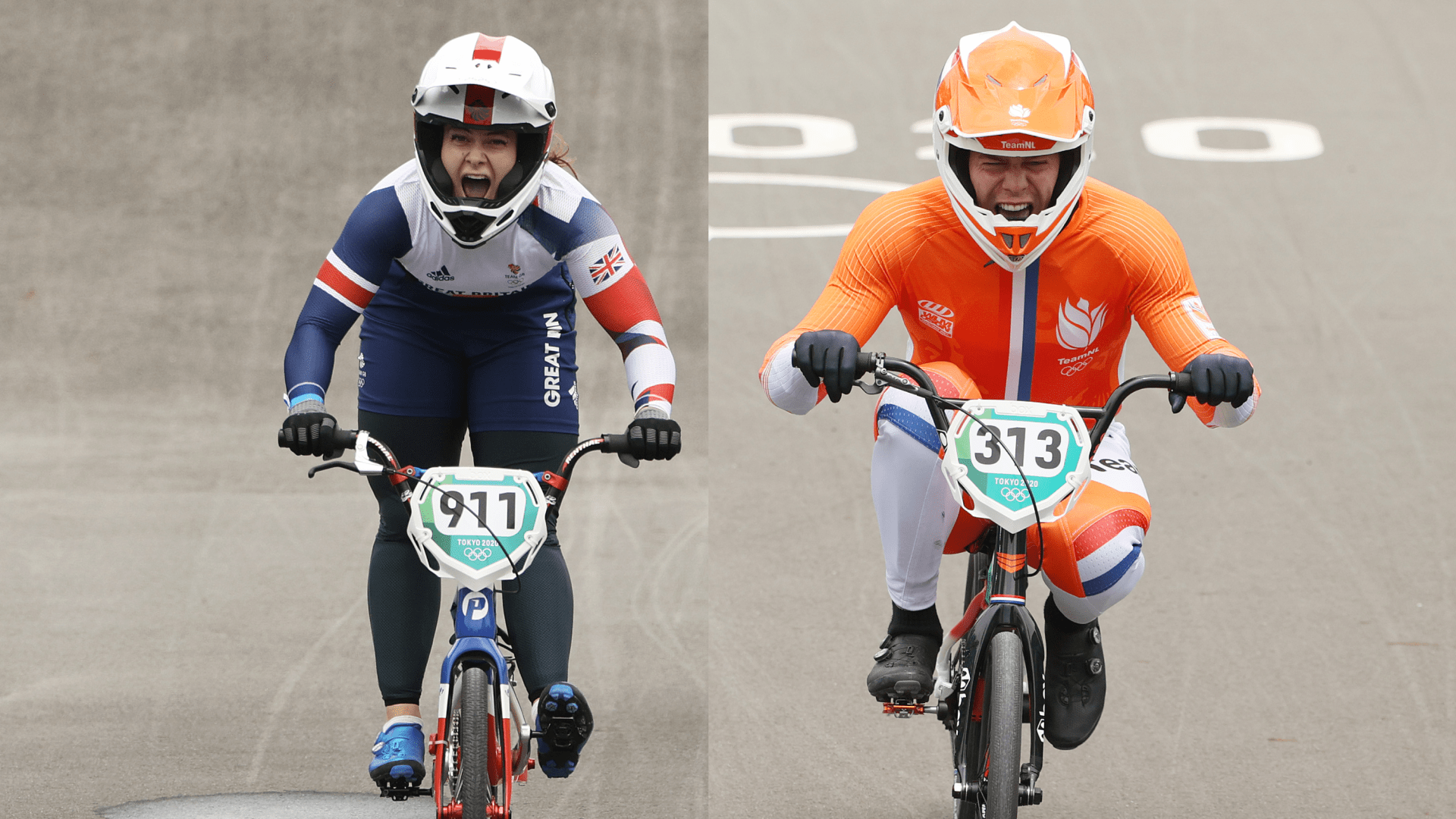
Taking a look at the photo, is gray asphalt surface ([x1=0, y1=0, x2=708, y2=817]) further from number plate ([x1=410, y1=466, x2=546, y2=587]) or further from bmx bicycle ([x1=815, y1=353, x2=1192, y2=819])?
bmx bicycle ([x1=815, y1=353, x2=1192, y2=819])

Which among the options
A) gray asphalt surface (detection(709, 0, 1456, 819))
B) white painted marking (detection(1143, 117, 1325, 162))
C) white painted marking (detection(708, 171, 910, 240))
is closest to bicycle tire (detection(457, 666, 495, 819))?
gray asphalt surface (detection(709, 0, 1456, 819))

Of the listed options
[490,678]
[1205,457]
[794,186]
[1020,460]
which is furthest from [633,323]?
[794,186]

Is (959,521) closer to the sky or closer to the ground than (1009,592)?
closer to the sky

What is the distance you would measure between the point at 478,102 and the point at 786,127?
9.02 metres

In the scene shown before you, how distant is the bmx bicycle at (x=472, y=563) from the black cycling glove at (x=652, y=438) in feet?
0.10

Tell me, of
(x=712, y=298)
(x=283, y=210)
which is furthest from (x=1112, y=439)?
(x=283, y=210)

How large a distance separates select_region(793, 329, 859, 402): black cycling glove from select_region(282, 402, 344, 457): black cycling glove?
3.55ft

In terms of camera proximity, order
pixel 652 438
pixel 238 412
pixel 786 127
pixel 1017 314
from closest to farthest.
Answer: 1. pixel 652 438
2. pixel 1017 314
3. pixel 238 412
4. pixel 786 127

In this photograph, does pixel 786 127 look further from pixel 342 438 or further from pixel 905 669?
pixel 342 438

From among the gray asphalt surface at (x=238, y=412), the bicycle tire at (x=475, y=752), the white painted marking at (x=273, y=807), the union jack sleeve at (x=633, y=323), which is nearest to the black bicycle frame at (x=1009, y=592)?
the union jack sleeve at (x=633, y=323)

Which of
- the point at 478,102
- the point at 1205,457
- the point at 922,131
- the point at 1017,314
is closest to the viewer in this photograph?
the point at 478,102

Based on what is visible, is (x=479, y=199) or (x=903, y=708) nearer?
(x=479, y=199)

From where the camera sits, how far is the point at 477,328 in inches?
185

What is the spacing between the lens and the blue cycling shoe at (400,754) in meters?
4.30
